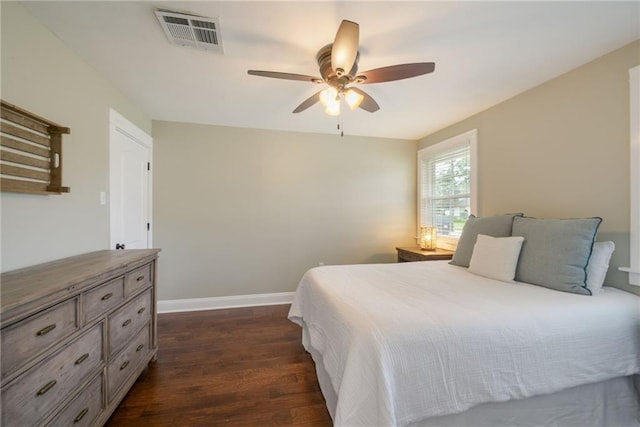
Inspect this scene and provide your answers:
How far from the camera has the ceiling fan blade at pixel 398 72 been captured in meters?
1.51

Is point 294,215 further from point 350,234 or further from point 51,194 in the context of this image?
point 51,194

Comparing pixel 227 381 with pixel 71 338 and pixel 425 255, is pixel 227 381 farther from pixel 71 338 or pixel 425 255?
pixel 425 255

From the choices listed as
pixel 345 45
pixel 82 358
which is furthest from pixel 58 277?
pixel 345 45

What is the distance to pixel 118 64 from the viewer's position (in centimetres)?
195

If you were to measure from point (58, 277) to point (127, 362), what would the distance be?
81 centimetres

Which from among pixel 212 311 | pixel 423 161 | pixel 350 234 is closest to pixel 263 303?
pixel 212 311

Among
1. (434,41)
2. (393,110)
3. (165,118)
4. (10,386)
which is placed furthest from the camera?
Result: (165,118)

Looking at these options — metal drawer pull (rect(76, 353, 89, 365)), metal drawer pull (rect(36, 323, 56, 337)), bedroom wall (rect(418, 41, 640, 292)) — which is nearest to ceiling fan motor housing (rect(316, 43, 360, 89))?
bedroom wall (rect(418, 41, 640, 292))

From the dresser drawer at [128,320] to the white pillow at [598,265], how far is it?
2.99 metres

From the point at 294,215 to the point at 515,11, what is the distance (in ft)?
9.38

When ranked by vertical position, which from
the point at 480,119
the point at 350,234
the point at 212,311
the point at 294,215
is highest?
the point at 480,119

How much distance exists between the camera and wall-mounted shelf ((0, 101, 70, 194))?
4.18 ft

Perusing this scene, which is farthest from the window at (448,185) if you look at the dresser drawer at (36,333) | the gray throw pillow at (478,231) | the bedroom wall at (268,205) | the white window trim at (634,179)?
the dresser drawer at (36,333)

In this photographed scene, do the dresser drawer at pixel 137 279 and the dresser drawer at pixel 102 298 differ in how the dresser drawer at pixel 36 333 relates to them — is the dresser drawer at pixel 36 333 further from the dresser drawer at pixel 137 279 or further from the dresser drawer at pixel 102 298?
the dresser drawer at pixel 137 279
